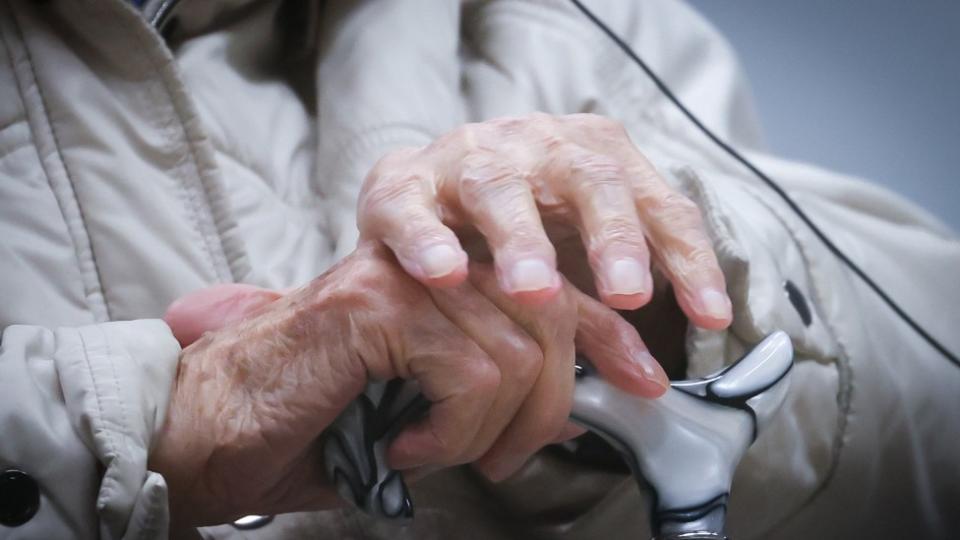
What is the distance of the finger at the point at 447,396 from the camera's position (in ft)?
1.24

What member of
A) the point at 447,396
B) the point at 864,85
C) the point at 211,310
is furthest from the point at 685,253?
the point at 864,85

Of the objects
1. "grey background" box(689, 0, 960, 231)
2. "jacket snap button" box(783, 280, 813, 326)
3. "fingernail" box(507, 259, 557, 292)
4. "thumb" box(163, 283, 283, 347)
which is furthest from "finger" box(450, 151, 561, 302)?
"grey background" box(689, 0, 960, 231)

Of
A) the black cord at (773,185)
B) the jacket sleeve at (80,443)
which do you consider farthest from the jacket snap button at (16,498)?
the black cord at (773,185)

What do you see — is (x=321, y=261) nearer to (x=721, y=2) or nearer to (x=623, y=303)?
(x=623, y=303)

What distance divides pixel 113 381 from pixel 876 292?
468 mm

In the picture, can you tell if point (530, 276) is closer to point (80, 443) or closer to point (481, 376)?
point (481, 376)

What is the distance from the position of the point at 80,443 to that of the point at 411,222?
14 cm

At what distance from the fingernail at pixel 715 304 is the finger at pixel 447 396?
85 millimetres

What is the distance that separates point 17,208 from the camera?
502mm

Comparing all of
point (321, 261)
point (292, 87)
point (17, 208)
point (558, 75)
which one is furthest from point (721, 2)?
point (17, 208)

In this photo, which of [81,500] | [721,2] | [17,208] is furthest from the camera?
[721,2]

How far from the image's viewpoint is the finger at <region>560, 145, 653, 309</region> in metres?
0.38

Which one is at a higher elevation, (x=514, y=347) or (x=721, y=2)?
(x=514, y=347)

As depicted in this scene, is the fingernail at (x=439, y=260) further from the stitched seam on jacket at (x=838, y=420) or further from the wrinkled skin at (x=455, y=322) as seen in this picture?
the stitched seam on jacket at (x=838, y=420)
